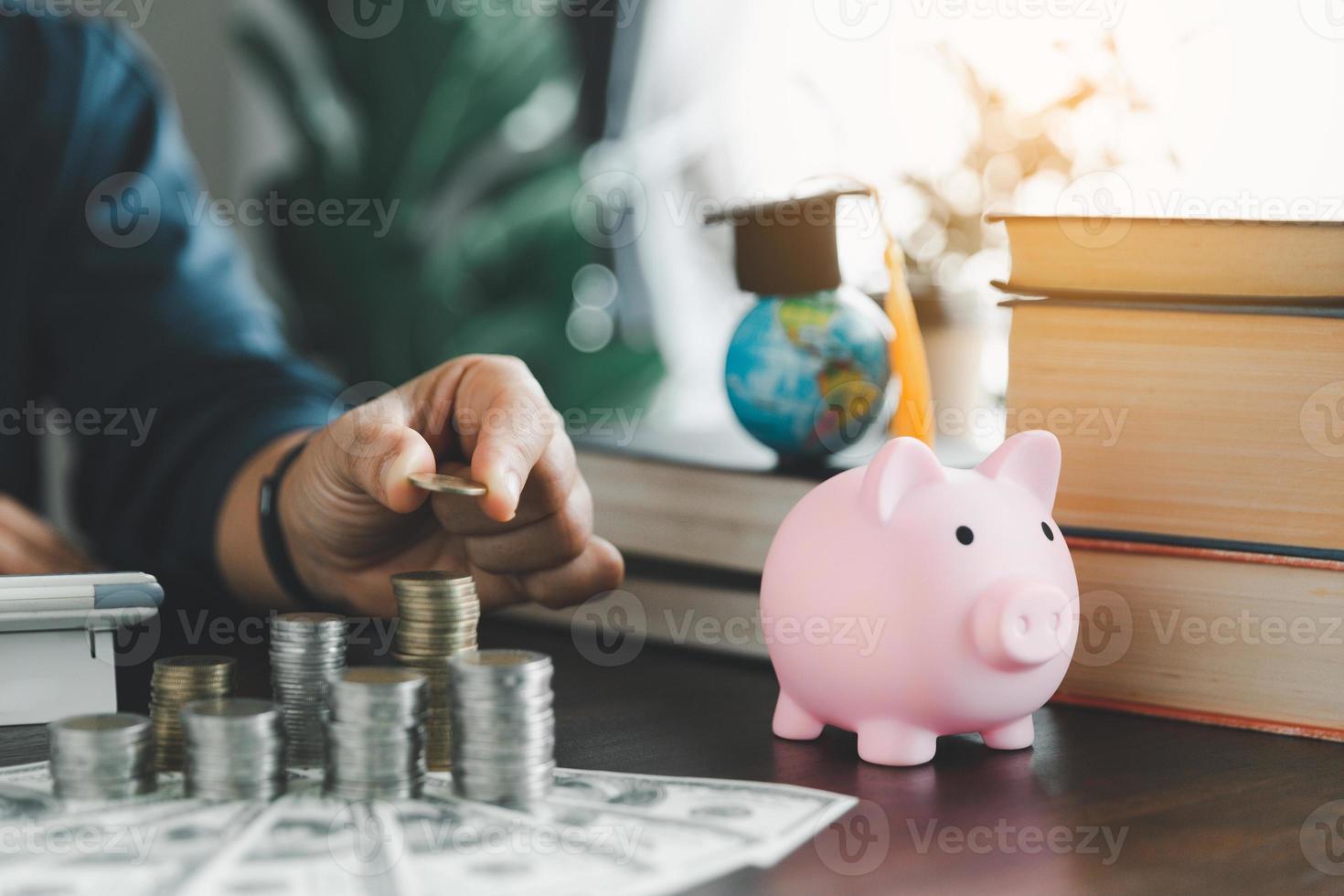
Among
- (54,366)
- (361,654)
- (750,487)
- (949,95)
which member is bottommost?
(361,654)

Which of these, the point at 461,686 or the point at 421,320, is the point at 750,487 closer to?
the point at 461,686

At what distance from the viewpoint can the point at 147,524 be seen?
1402mm

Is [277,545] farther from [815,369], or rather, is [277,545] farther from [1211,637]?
[1211,637]

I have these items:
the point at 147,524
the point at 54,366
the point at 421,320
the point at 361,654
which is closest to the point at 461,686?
the point at 361,654

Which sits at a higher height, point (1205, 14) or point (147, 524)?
point (1205, 14)

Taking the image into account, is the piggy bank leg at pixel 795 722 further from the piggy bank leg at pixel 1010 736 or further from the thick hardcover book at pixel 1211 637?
the thick hardcover book at pixel 1211 637

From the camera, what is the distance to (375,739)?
652 millimetres

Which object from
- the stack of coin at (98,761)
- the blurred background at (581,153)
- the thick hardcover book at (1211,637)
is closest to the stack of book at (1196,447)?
the thick hardcover book at (1211,637)

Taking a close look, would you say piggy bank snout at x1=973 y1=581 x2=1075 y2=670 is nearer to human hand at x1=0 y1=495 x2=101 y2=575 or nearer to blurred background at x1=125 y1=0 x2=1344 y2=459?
human hand at x1=0 y1=495 x2=101 y2=575

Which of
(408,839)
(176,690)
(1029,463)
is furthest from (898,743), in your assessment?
(176,690)

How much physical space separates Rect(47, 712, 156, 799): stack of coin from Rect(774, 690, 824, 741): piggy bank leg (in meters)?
0.37

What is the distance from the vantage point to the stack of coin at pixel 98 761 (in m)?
0.66

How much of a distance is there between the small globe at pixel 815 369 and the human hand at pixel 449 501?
6.5 inches

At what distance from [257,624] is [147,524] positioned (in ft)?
1.17
